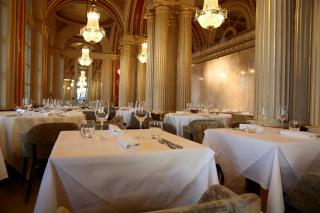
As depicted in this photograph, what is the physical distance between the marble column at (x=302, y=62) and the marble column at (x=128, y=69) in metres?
10.4

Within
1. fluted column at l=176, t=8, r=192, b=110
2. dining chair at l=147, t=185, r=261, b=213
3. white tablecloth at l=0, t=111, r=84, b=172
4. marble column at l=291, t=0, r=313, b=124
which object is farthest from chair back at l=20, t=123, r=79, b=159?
fluted column at l=176, t=8, r=192, b=110

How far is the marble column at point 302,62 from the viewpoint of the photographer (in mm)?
3863

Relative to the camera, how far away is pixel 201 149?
5.38 feet

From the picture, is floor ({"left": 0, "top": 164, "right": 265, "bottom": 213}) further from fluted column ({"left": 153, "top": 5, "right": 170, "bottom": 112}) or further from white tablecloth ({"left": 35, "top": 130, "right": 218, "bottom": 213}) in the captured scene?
fluted column ({"left": 153, "top": 5, "right": 170, "bottom": 112})

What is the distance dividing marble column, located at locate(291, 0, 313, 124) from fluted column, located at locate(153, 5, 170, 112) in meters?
4.94

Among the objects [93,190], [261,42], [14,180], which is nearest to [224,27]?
[261,42]

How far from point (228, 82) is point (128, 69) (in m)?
5.10

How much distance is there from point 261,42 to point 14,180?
4.12 meters

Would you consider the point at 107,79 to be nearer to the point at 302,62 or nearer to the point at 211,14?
the point at 211,14

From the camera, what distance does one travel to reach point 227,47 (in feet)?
40.8

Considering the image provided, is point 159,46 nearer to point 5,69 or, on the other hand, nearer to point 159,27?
point 159,27

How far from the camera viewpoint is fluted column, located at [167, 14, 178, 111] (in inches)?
345

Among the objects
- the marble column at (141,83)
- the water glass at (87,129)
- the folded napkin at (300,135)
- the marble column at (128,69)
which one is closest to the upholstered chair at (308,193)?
the folded napkin at (300,135)

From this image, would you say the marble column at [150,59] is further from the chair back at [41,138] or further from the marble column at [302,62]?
the chair back at [41,138]
